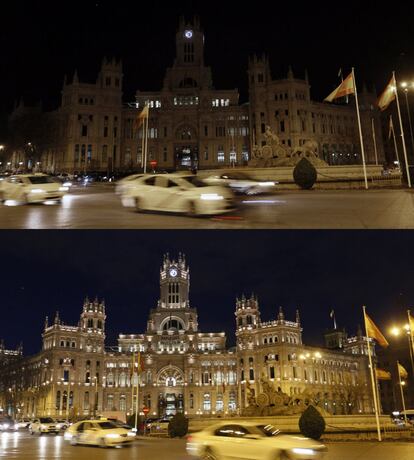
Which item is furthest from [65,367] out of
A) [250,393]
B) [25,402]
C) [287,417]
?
[287,417]

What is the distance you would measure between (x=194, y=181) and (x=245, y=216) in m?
2.56

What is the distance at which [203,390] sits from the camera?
3866 inches

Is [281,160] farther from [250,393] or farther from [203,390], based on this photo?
[203,390]

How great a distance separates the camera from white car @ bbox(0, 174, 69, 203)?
22.2 meters

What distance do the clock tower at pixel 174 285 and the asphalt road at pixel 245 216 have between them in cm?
9523

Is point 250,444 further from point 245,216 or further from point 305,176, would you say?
point 305,176

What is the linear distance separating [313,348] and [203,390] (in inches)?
926

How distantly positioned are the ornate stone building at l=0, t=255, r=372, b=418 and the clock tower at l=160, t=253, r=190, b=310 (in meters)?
8.44

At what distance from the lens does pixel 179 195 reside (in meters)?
19.5

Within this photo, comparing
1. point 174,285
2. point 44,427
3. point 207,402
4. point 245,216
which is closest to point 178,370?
point 207,402

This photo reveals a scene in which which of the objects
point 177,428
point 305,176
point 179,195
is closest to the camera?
point 179,195

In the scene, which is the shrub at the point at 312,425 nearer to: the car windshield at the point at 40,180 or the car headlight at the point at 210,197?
the car headlight at the point at 210,197

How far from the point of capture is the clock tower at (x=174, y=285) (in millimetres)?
117000

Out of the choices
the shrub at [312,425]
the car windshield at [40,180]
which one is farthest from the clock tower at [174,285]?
the shrub at [312,425]
